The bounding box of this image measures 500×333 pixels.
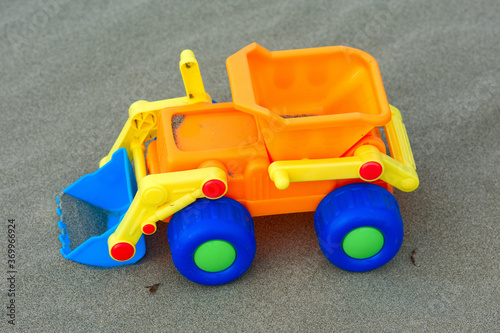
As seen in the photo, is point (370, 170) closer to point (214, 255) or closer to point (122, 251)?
point (214, 255)

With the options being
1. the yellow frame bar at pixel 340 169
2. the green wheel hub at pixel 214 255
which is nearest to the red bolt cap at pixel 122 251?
the green wheel hub at pixel 214 255

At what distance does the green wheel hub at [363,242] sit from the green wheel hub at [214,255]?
0.73 ft

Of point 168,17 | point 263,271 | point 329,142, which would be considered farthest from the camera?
point 168,17

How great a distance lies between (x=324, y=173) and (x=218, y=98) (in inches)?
23.4

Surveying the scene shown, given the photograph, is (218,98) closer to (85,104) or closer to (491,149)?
(85,104)

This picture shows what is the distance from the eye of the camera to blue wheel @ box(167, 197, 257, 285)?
1131mm

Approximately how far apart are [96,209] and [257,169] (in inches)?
15.5

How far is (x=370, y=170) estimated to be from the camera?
112 centimetres

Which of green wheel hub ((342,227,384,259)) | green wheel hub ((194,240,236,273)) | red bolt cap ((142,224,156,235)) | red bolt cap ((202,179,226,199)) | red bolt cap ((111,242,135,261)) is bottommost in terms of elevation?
green wheel hub ((342,227,384,259))

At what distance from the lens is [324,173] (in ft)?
3.70

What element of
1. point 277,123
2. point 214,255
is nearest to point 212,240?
point 214,255

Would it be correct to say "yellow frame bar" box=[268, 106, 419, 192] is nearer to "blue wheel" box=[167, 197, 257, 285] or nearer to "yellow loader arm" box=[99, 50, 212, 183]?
"blue wheel" box=[167, 197, 257, 285]

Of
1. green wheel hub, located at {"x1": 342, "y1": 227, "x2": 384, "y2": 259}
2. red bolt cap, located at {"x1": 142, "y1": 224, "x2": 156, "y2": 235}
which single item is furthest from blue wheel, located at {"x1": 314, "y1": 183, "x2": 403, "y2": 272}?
red bolt cap, located at {"x1": 142, "y1": 224, "x2": 156, "y2": 235}

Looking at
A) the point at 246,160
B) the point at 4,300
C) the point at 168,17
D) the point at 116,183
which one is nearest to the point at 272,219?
the point at 246,160
